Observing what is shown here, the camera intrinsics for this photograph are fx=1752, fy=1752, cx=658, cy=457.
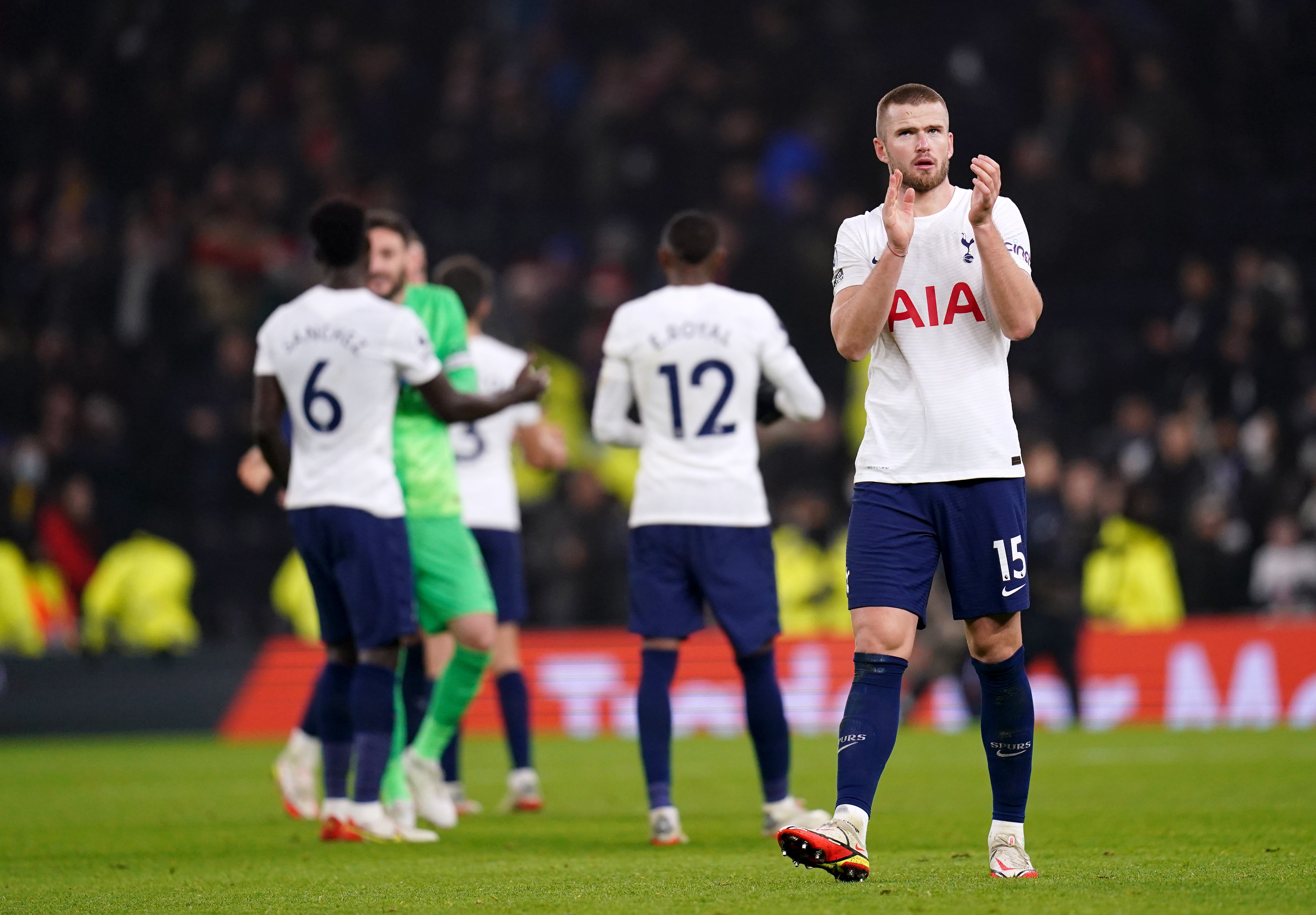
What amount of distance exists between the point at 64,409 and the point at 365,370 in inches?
492

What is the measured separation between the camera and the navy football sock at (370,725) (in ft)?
22.3

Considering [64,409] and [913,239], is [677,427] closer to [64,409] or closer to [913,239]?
[913,239]

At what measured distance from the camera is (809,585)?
54.3 feet

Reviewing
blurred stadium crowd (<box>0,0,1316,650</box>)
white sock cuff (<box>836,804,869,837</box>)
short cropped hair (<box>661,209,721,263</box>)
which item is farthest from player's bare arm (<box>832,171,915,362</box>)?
blurred stadium crowd (<box>0,0,1316,650</box>)

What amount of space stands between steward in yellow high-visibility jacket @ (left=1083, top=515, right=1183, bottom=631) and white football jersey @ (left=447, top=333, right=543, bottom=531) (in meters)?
8.19

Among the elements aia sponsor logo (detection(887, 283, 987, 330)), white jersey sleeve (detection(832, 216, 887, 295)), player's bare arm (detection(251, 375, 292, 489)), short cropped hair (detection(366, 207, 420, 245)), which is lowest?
player's bare arm (detection(251, 375, 292, 489))

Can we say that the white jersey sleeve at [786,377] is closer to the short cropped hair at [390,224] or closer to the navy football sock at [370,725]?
the short cropped hair at [390,224]

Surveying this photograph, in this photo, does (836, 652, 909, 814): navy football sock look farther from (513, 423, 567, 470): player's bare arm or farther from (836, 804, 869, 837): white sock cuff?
(513, 423, 567, 470): player's bare arm

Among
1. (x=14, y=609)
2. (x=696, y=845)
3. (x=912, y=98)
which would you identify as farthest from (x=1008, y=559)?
(x=14, y=609)

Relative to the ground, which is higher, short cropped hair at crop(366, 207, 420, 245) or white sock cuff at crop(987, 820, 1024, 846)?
short cropped hair at crop(366, 207, 420, 245)

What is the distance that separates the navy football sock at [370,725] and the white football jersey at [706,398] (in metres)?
1.19

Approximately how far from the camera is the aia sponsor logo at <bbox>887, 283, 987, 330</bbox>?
5070 mm

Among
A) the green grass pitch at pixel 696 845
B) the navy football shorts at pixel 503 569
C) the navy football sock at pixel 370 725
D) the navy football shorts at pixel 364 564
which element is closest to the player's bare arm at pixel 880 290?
the green grass pitch at pixel 696 845

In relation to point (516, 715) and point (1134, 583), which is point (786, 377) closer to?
point (516, 715)
